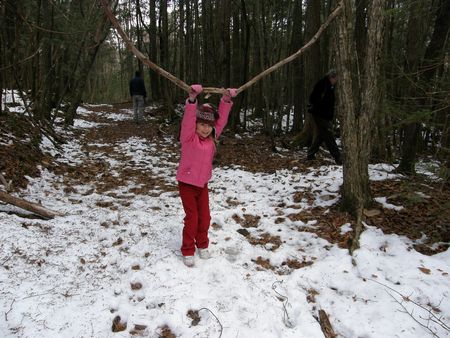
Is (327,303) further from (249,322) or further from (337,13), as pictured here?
(337,13)

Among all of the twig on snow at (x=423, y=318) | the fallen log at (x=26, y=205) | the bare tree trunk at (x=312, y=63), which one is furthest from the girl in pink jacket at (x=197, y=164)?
the bare tree trunk at (x=312, y=63)

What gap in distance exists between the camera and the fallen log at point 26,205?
4594mm

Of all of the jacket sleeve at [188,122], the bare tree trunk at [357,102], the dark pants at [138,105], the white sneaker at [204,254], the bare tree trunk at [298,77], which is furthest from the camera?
the dark pants at [138,105]

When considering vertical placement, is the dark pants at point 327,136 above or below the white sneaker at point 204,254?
above

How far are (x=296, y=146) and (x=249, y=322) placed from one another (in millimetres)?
7759

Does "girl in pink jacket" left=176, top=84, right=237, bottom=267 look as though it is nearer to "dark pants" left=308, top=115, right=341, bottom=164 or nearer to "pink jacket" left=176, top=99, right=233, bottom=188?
"pink jacket" left=176, top=99, right=233, bottom=188

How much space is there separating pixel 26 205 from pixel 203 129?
2.66 meters

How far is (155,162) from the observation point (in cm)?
901

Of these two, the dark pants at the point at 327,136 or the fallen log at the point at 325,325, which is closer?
the fallen log at the point at 325,325

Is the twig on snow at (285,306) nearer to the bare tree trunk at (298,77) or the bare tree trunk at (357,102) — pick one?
the bare tree trunk at (357,102)

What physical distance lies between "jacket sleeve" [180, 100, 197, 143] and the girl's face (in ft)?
0.42

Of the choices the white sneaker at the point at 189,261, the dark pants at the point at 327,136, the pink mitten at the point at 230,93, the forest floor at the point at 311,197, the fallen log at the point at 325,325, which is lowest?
the fallen log at the point at 325,325

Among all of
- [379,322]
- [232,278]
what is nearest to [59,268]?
[232,278]

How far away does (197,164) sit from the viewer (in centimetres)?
402
